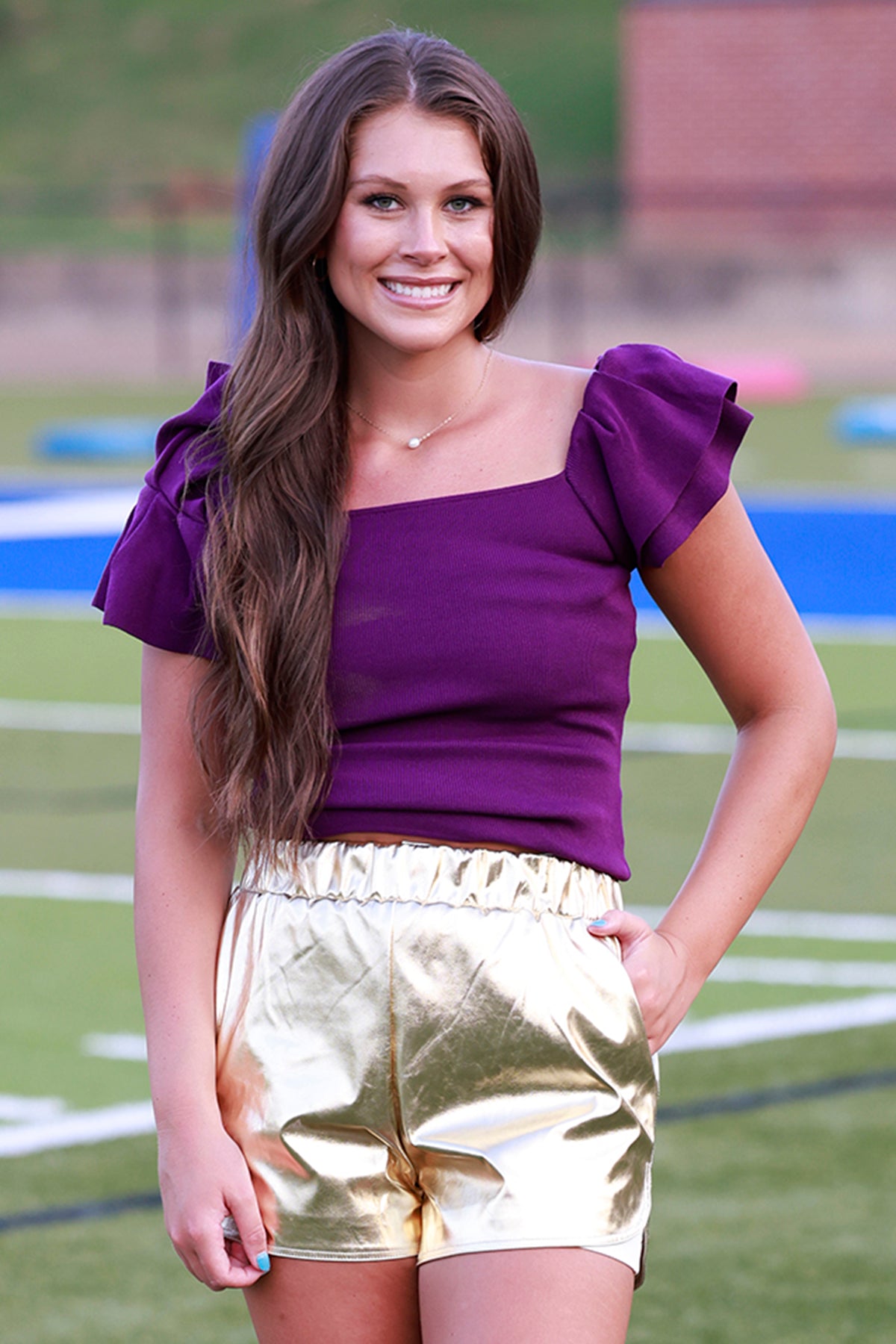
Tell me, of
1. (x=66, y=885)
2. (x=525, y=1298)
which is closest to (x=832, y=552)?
(x=66, y=885)

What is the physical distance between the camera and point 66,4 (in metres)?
50.2

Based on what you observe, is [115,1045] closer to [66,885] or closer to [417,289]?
[66,885]

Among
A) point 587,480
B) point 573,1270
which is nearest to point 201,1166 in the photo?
point 573,1270

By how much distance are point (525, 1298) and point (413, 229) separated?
1.14 m

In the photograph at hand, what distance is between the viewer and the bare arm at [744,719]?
2658mm

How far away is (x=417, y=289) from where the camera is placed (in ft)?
8.61

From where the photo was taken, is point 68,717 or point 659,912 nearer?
point 659,912

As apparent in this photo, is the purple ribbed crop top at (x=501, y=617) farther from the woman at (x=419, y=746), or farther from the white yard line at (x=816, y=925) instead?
the white yard line at (x=816, y=925)

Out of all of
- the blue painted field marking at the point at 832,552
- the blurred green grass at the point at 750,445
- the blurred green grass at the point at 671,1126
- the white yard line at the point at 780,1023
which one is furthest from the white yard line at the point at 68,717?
the blurred green grass at the point at 750,445

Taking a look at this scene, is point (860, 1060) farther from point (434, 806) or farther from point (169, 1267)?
point (434, 806)

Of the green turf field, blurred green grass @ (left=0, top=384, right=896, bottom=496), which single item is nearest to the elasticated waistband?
the green turf field

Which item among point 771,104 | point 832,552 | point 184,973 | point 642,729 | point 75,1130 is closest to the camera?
point 184,973

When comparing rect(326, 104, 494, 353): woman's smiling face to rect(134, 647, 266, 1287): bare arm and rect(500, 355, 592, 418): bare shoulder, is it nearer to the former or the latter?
rect(500, 355, 592, 418): bare shoulder

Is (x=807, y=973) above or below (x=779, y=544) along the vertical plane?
below
